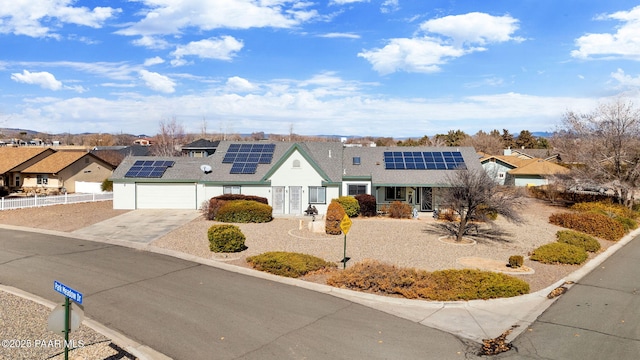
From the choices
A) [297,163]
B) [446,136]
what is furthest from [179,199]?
[446,136]

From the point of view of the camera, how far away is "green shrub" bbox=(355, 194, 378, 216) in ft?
99.3

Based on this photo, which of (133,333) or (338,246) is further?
(338,246)

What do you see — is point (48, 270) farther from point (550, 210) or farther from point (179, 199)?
point (550, 210)

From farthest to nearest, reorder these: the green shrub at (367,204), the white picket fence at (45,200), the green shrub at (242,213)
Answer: the white picket fence at (45,200) < the green shrub at (367,204) < the green shrub at (242,213)

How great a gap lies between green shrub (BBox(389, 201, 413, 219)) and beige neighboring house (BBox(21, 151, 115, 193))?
34.1m

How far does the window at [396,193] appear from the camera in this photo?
3297cm

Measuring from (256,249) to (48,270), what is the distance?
8.19 m

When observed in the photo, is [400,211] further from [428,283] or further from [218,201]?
[428,283]

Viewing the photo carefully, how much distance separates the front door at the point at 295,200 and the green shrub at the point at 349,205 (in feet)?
10.1

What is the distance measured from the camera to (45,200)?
3506cm

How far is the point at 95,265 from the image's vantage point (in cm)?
1705

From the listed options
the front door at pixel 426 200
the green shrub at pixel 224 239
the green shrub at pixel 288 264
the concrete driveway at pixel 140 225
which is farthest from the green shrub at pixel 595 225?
the concrete driveway at pixel 140 225

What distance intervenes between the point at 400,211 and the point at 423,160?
621 centimetres

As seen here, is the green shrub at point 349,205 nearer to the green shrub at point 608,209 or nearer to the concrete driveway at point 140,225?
the concrete driveway at point 140,225
